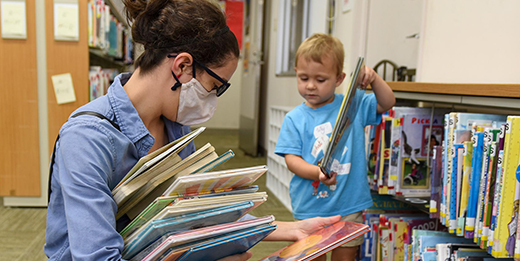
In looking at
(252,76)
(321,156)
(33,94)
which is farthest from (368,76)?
(252,76)

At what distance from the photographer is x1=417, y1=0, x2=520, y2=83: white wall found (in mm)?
1515

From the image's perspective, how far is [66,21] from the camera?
Result: 116 inches

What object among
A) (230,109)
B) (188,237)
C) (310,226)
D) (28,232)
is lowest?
(28,232)

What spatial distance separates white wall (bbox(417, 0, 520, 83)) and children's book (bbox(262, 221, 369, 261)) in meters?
0.91

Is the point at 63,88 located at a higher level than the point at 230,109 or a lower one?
higher

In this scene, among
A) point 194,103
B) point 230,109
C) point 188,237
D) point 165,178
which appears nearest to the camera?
point 188,237

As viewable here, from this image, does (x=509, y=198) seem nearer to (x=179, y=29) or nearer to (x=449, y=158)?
(x=449, y=158)

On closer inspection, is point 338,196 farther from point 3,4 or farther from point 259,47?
point 259,47

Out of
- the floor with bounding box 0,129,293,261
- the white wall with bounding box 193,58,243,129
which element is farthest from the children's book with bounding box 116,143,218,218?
the white wall with bounding box 193,58,243,129

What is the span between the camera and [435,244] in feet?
4.70

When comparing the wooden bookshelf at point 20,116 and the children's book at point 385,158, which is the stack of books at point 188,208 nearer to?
the children's book at point 385,158

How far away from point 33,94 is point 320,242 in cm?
266

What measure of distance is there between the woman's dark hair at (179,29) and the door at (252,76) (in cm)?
445

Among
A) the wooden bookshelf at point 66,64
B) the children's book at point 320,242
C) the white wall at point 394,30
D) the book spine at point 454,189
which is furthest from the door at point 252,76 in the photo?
the children's book at point 320,242
